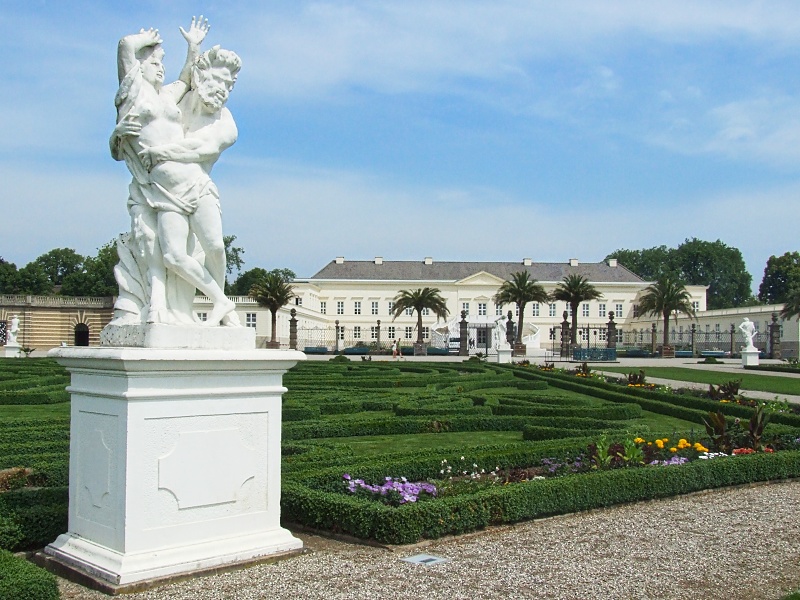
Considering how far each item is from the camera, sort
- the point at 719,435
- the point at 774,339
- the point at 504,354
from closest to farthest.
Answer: the point at 719,435
the point at 504,354
the point at 774,339

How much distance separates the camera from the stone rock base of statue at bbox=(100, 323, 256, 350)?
185 inches

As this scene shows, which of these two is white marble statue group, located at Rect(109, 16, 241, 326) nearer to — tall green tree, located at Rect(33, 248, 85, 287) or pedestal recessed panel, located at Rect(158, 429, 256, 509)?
pedestal recessed panel, located at Rect(158, 429, 256, 509)

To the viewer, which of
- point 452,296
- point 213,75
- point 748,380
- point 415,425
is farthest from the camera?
point 452,296

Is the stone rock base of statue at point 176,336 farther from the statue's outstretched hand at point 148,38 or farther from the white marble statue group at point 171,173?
the statue's outstretched hand at point 148,38

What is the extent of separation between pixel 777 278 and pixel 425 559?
82.4 metres

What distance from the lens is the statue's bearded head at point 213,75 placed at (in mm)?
5086

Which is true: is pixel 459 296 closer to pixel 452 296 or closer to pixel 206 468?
pixel 452 296

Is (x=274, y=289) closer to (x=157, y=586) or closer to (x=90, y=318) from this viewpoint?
(x=90, y=318)

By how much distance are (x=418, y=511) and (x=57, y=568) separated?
7.31 feet

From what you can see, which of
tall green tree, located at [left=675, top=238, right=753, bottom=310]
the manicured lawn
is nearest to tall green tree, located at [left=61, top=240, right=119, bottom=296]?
the manicured lawn

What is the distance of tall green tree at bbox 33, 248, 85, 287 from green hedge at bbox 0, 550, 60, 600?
67.3m

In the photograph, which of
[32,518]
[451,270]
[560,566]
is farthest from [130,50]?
[451,270]

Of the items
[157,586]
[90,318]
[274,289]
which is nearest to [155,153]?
[157,586]

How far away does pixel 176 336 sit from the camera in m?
4.75
